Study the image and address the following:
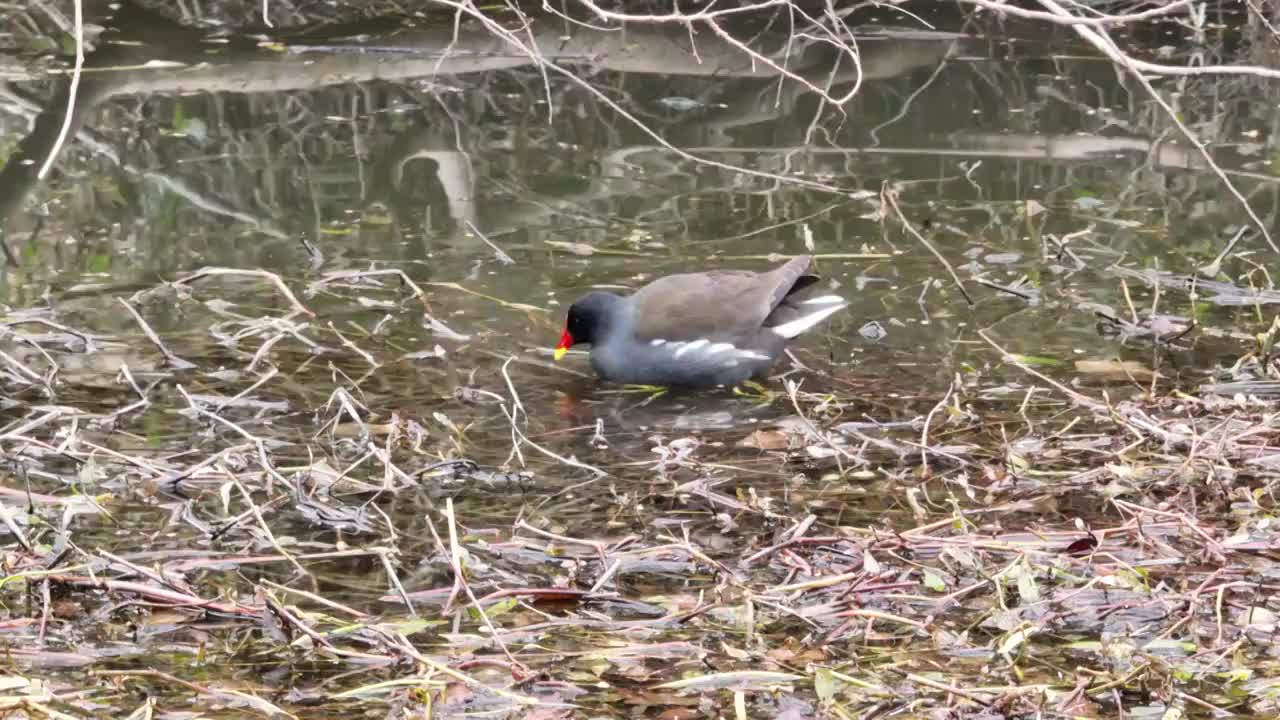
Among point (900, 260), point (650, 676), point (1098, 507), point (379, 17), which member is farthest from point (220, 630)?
point (379, 17)

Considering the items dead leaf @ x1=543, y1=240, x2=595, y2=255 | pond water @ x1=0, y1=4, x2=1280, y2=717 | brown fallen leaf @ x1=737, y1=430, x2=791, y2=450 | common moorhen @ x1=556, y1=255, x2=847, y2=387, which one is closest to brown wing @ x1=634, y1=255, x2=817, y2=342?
common moorhen @ x1=556, y1=255, x2=847, y2=387

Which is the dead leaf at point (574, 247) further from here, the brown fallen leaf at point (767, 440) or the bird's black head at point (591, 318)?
the brown fallen leaf at point (767, 440)

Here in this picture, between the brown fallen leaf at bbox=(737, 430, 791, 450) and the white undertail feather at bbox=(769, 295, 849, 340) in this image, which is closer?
the brown fallen leaf at bbox=(737, 430, 791, 450)

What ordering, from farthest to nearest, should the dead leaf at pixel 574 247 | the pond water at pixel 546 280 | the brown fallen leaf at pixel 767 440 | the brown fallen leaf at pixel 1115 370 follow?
the dead leaf at pixel 574 247 < the brown fallen leaf at pixel 1115 370 < the brown fallen leaf at pixel 767 440 < the pond water at pixel 546 280

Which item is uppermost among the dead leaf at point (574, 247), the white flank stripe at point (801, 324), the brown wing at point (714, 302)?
the brown wing at point (714, 302)

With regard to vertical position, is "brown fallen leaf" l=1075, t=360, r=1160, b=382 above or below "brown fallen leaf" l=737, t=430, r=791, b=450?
below

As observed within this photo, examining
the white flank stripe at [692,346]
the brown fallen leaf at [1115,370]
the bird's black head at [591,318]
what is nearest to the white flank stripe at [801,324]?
the white flank stripe at [692,346]

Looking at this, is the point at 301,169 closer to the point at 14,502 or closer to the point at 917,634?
the point at 14,502

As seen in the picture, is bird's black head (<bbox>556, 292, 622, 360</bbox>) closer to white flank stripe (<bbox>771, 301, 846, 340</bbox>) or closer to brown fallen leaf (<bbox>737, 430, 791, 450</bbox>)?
white flank stripe (<bbox>771, 301, 846, 340</bbox>)

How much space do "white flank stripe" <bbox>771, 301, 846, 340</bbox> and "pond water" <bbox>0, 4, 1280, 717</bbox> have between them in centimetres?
14

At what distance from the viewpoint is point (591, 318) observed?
20.4 ft

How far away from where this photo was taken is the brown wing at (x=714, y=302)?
245 inches

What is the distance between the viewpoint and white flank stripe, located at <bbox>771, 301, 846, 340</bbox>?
6.34m

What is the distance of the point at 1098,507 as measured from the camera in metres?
4.94
